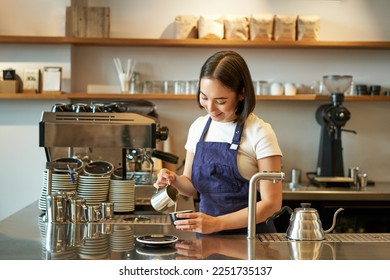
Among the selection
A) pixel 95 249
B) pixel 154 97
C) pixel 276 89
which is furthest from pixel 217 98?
pixel 276 89

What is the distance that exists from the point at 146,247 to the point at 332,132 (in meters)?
3.00

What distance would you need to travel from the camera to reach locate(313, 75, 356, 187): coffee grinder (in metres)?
4.90

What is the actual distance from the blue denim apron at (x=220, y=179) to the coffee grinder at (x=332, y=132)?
221cm

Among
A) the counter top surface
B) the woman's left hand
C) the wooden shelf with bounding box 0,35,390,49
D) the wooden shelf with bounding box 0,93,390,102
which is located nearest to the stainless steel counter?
the wooden shelf with bounding box 0,93,390,102

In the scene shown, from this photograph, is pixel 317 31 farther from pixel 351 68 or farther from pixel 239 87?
pixel 239 87

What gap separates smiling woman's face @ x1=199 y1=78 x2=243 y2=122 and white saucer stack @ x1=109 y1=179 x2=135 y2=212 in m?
0.65

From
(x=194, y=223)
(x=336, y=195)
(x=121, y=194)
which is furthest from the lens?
(x=336, y=195)

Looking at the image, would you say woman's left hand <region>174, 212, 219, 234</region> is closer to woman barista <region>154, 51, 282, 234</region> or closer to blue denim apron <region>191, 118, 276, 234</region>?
woman barista <region>154, 51, 282, 234</region>

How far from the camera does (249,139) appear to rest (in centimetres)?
269

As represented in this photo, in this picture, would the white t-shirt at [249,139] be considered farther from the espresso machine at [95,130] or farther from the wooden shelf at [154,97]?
Result: the wooden shelf at [154,97]

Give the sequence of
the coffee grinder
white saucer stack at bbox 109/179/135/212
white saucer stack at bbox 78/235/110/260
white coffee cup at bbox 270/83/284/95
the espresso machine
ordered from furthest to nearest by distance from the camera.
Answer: white coffee cup at bbox 270/83/284/95 < the coffee grinder < white saucer stack at bbox 109/179/135/212 < the espresso machine < white saucer stack at bbox 78/235/110/260

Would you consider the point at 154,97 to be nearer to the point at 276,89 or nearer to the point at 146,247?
the point at 276,89

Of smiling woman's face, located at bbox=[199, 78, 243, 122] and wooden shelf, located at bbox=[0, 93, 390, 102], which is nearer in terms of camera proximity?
smiling woman's face, located at bbox=[199, 78, 243, 122]

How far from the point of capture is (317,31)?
504 cm
